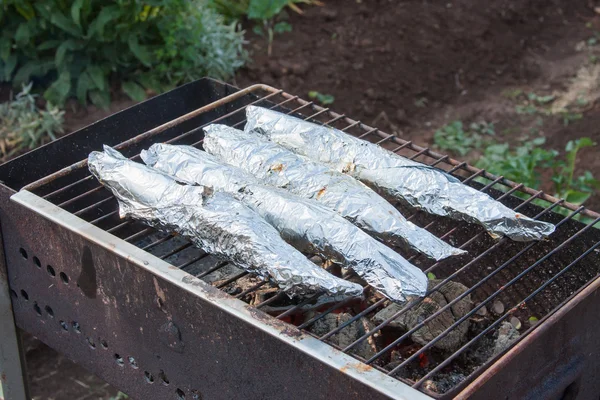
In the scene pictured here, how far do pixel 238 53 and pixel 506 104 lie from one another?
1.79 m

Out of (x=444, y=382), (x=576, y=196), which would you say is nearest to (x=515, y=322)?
(x=444, y=382)

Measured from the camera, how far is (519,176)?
427 cm

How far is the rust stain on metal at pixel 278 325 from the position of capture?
1872 mm

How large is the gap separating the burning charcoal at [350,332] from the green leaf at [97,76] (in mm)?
3021

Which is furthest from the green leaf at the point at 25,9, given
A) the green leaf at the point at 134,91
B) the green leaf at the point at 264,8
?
the green leaf at the point at 264,8

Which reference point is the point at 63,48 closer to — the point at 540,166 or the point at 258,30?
the point at 258,30

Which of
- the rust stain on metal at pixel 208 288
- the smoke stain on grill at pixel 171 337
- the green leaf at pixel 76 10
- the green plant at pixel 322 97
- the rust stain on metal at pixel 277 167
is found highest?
the green leaf at pixel 76 10

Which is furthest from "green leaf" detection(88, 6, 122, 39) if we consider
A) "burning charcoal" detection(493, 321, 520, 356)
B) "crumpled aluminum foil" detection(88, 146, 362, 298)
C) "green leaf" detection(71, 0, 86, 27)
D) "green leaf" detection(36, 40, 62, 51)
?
"burning charcoal" detection(493, 321, 520, 356)

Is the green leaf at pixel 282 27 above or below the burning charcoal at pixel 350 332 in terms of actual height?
above

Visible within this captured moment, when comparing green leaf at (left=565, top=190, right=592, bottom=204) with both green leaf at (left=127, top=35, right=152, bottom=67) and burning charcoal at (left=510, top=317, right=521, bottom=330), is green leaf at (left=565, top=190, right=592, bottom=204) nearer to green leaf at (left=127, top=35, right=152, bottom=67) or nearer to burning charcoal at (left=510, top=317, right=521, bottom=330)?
burning charcoal at (left=510, top=317, right=521, bottom=330)

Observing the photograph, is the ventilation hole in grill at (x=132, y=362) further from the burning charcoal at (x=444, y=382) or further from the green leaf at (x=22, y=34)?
the green leaf at (x=22, y=34)

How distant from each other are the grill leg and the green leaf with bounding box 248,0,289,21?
362 centimetres

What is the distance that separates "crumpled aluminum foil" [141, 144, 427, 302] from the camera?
2.02 m

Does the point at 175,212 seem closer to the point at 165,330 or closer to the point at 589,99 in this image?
the point at 165,330
